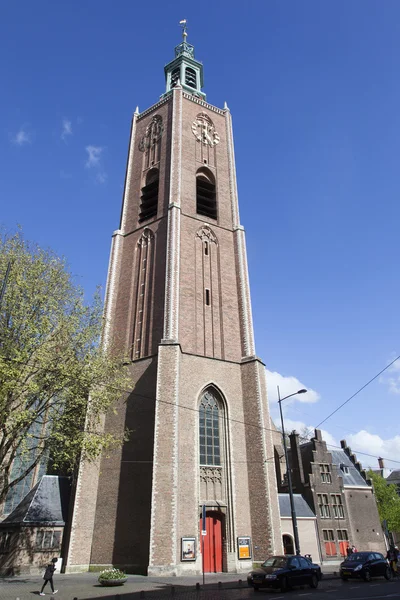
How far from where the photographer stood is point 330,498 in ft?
113

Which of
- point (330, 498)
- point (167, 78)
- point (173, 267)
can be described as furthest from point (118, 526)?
point (167, 78)

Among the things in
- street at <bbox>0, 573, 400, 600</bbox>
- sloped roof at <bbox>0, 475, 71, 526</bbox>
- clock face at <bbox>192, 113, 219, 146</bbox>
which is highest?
clock face at <bbox>192, 113, 219, 146</bbox>

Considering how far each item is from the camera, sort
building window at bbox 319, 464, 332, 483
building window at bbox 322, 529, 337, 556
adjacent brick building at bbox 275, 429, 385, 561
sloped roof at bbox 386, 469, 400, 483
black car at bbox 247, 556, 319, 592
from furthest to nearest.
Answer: sloped roof at bbox 386, 469, 400, 483 → building window at bbox 319, 464, 332, 483 → adjacent brick building at bbox 275, 429, 385, 561 → building window at bbox 322, 529, 337, 556 → black car at bbox 247, 556, 319, 592

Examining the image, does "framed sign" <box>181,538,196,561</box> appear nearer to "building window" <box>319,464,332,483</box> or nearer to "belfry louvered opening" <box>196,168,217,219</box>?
"building window" <box>319,464,332,483</box>

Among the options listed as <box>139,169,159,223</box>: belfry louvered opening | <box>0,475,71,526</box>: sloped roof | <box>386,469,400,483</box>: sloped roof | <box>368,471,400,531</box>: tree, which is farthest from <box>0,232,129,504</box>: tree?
<box>386,469,400,483</box>: sloped roof

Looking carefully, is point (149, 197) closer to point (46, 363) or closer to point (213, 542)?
point (46, 363)

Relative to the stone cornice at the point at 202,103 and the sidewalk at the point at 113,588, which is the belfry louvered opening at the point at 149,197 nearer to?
the stone cornice at the point at 202,103

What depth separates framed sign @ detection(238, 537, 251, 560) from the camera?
20891mm

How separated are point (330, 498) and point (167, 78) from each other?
43.8m

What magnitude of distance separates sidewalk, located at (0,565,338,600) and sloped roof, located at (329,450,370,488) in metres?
19.1

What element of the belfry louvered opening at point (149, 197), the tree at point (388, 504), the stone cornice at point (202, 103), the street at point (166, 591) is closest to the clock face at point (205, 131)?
the stone cornice at point (202, 103)

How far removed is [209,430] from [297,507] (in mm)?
14289

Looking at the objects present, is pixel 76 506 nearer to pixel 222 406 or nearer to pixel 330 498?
pixel 222 406

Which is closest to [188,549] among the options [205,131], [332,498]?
[332,498]
